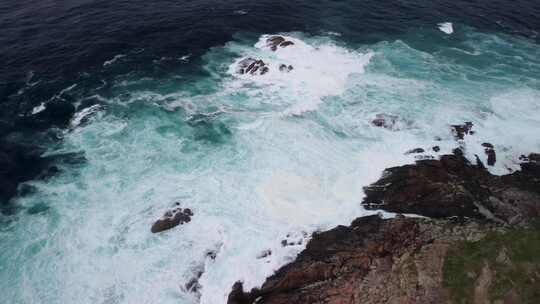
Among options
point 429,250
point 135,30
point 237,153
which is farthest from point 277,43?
point 429,250

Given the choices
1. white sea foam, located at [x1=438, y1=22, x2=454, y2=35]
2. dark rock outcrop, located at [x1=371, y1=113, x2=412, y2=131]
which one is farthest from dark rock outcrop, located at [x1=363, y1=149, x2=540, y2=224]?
white sea foam, located at [x1=438, y1=22, x2=454, y2=35]

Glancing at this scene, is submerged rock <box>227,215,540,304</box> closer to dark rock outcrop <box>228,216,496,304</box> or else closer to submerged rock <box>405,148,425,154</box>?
dark rock outcrop <box>228,216,496,304</box>

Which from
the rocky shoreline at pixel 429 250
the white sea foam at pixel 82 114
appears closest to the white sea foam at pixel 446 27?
the rocky shoreline at pixel 429 250

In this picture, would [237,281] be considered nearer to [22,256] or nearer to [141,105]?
[22,256]

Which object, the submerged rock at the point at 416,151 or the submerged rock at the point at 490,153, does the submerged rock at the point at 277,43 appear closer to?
the submerged rock at the point at 416,151

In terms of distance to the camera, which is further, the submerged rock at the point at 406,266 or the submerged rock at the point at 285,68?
the submerged rock at the point at 285,68

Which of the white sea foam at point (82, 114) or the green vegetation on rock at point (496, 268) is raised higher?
the white sea foam at point (82, 114)
